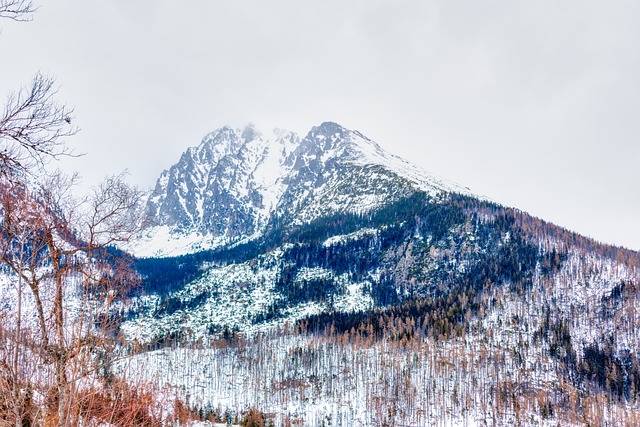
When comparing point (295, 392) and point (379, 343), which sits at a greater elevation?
point (379, 343)

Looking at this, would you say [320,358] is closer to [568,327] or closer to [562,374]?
[562,374]

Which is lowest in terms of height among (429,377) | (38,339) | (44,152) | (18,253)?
(429,377)

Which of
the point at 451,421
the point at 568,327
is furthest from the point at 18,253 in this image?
the point at 568,327

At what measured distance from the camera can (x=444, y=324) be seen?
18712 cm

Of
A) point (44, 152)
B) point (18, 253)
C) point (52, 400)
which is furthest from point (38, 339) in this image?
point (44, 152)

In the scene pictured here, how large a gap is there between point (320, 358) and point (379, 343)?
90.4 ft

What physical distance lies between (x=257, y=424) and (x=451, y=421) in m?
63.3

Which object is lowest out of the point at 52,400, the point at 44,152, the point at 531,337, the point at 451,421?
the point at 451,421

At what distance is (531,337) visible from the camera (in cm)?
17500

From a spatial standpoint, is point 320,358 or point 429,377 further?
point 320,358

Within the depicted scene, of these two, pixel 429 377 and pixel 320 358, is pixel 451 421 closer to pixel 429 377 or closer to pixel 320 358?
pixel 429 377

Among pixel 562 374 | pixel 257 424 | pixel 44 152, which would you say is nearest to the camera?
pixel 44 152

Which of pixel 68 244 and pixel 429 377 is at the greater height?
pixel 68 244

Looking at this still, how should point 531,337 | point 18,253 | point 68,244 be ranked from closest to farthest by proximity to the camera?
point 18,253 → point 68,244 → point 531,337
